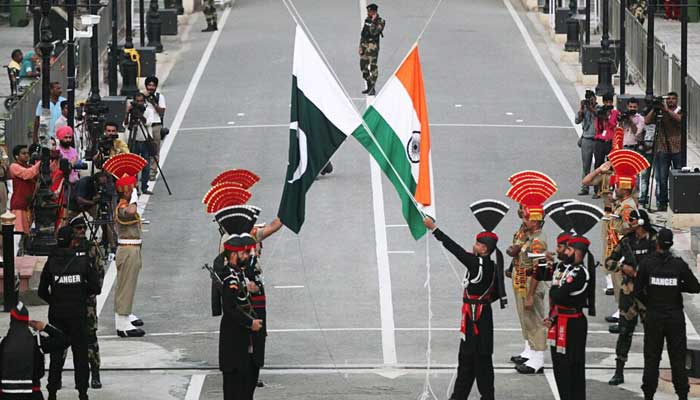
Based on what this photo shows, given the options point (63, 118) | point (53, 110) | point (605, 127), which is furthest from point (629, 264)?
point (53, 110)

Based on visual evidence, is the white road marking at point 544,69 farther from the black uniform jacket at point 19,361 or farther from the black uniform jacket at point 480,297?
the black uniform jacket at point 19,361

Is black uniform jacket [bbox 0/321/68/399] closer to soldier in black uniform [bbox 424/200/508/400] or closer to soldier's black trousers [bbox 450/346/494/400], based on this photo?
soldier in black uniform [bbox 424/200/508/400]

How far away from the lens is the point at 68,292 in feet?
66.7

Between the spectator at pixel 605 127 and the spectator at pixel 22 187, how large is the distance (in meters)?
9.14

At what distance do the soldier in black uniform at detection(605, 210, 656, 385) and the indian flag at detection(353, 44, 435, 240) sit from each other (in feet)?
7.08

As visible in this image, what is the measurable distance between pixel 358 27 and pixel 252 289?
29.6 metres

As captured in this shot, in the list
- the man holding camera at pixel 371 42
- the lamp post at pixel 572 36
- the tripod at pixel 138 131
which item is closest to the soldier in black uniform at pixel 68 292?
the tripod at pixel 138 131

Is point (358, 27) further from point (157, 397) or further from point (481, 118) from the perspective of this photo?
point (157, 397)

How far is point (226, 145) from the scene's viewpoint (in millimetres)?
35750

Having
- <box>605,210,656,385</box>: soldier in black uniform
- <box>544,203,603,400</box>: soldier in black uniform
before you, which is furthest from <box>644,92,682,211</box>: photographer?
<box>544,203,603,400</box>: soldier in black uniform

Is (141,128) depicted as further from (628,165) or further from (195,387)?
(195,387)

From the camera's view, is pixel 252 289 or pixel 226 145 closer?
pixel 252 289

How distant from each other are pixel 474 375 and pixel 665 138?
1087cm

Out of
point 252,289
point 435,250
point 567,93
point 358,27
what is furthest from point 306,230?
point 358,27
